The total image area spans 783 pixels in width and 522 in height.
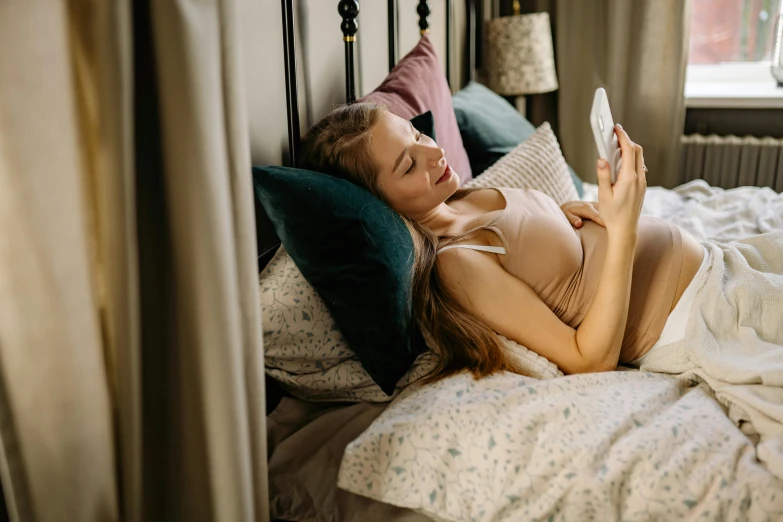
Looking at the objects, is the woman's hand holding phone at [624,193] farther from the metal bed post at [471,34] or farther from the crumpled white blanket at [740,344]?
the metal bed post at [471,34]

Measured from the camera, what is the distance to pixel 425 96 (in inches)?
69.7

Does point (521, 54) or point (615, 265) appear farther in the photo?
point (521, 54)

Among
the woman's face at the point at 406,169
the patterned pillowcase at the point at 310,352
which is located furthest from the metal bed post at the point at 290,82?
the patterned pillowcase at the point at 310,352

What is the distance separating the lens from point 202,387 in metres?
0.77

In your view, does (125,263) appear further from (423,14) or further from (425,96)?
(423,14)

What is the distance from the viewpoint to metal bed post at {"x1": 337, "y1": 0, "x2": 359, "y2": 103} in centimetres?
158

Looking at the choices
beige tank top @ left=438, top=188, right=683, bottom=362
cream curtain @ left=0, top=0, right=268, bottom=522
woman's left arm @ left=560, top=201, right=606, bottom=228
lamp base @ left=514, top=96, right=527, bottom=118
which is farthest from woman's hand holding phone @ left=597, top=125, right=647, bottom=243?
lamp base @ left=514, top=96, right=527, bottom=118

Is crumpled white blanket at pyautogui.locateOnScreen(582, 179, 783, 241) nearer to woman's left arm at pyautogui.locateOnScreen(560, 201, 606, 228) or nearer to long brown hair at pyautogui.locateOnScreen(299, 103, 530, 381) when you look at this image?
woman's left arm at pyautogui.locateOnScreen(560, 201, 606, 228)

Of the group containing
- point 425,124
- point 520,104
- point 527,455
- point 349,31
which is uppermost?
point 349,31

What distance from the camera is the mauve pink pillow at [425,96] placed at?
65.3 inches

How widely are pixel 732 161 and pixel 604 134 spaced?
85.2 inches

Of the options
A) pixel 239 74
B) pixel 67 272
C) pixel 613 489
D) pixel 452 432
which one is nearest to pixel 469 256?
pixel 452 432

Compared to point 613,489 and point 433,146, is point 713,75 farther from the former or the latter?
point 613,489

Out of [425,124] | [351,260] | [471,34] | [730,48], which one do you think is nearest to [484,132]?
[425,124]
